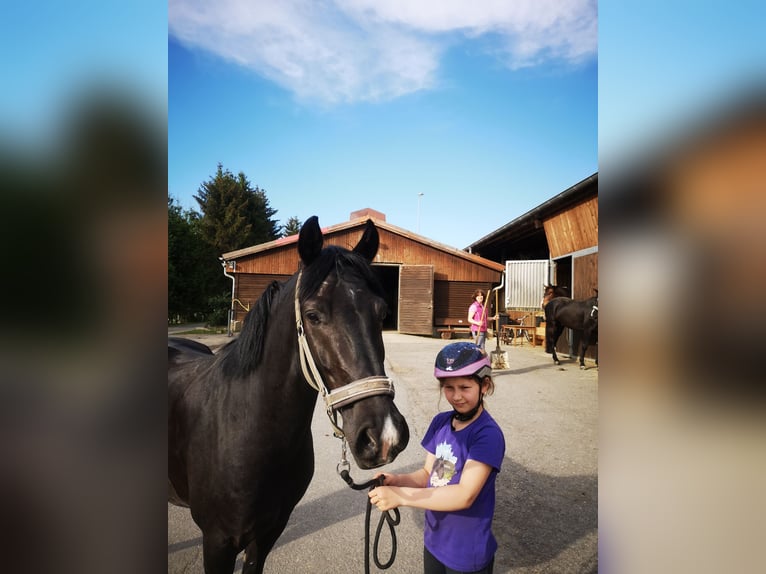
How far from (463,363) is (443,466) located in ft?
A: 1.68

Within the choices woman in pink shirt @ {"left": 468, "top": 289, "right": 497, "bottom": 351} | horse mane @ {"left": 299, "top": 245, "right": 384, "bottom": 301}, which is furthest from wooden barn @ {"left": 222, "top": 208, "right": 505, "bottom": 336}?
horse mane @ {"left": 299, "top": 245, "right": 384, "bottom": 301}

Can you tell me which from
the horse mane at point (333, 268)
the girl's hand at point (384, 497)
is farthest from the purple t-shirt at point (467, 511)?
the horse mane at point (333, 268)

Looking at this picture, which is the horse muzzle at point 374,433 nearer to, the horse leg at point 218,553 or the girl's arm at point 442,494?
the girl's arm at point 442,494

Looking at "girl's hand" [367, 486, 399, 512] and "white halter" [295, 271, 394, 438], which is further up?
"white halter" [295, 271, 394, 438]

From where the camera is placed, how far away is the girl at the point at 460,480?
1.45 metres

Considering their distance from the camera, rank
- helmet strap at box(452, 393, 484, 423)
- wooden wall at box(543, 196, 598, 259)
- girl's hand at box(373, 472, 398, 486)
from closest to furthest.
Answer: girl's hand at box(373, 472, 398, 486), helmet strap at box(452, 393, 484, 423), wooden wall at box(543, 196, 598, 259)

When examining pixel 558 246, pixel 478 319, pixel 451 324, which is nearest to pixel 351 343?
pixel 478 319

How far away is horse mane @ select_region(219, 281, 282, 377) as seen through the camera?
1.79 m

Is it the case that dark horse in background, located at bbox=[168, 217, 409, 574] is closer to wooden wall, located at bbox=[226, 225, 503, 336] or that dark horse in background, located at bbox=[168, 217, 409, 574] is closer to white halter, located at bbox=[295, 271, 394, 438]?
white halter, located at bbox=[295, 271, 394, 438]

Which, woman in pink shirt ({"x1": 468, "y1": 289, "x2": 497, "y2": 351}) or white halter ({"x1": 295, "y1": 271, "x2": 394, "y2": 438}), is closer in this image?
white halter ({"x1": 295, "y1": 271, "x2": 394, "y2": 438})

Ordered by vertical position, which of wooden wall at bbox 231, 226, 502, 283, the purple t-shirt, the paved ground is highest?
wooden wall at bbox 231, 226, 502, 283
